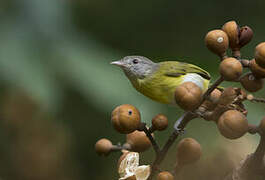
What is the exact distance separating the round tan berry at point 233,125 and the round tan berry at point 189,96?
0.10 metres

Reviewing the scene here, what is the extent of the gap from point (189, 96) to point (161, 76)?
130 centimetres

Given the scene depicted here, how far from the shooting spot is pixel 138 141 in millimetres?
1886

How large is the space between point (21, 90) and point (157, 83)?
1010 mm

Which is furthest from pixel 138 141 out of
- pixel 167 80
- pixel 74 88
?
pixel 74 88

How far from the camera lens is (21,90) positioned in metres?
3.28

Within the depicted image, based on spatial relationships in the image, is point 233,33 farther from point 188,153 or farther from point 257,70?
point 188,153

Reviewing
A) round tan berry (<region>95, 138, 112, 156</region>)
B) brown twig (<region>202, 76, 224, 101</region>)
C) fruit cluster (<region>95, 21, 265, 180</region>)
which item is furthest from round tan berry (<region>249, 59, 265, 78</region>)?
round tan berry (<region>95, 138, 112, 156</region>)

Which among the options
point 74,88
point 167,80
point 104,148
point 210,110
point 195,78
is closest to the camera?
point 210,110

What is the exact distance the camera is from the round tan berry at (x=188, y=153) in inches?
69.1

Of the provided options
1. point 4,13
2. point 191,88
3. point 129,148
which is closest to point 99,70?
point 4,13

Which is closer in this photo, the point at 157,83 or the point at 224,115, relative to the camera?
the point at 224,115

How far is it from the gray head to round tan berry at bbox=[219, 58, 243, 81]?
1.37m

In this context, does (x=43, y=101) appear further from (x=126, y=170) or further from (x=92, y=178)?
(x=126, y=170)

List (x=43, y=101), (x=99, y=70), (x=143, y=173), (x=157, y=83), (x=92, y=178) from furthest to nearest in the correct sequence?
(x=99, y=70)
(x=92, y=178)
(x=43, y=101)
(x=157, y=83)
(x=143, y=173)
